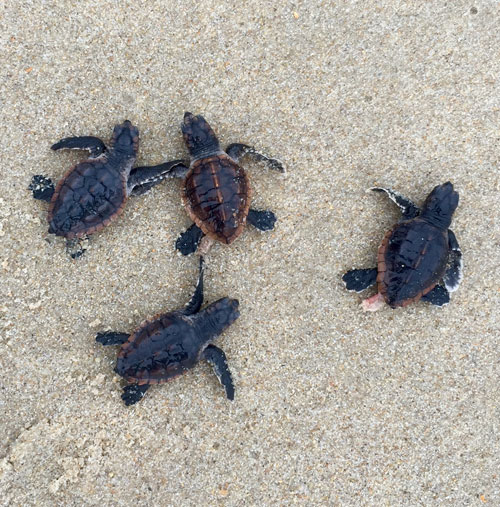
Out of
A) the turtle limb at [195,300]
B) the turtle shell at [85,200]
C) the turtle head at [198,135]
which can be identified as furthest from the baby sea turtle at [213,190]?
the turtle shell at [85,200]

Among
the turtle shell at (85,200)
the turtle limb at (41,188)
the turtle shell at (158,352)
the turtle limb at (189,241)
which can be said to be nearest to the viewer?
the turtle shell at (158,352)

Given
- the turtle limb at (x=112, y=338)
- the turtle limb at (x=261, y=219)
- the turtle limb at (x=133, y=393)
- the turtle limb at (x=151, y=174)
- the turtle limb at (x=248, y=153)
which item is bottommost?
the turtle limb at (x=133, y=393)

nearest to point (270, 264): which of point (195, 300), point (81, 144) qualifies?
point (195, 300)

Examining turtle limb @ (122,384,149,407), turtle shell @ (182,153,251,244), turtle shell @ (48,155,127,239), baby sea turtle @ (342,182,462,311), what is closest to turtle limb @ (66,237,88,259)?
turtle shell @ (48,155,127,239)

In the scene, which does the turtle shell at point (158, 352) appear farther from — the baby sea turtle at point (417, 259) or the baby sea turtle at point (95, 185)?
the baby sea turtle at point (417, 259)

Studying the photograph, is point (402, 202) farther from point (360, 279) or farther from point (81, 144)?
point (81, 144)

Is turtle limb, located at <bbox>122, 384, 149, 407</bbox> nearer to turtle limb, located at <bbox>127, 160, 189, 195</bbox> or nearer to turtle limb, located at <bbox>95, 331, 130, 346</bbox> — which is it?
turtle limb, located at <bbox>95, 331, 130, 346</bbox>
